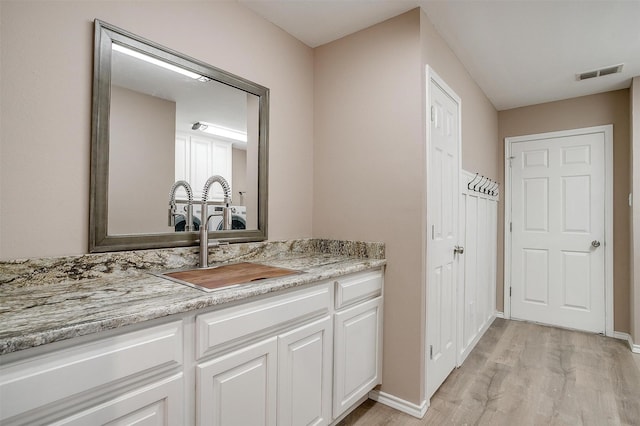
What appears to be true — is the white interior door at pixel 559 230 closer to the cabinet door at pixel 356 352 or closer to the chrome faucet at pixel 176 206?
the cabinet door at pixel 356 352

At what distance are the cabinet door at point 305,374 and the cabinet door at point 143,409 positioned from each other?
1.48 feet

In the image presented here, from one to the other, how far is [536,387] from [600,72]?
104 inches

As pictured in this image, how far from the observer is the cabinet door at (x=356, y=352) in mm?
1720

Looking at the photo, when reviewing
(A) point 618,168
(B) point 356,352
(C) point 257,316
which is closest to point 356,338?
(B) point 356,352

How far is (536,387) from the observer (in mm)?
2285

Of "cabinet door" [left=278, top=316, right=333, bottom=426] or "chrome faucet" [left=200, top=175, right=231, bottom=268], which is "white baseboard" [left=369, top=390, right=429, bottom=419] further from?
"chrome faucet" [left=200, top=175, right=231, bottom=268]

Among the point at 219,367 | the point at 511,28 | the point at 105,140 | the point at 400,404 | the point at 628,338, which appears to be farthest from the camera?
the point at 628,338

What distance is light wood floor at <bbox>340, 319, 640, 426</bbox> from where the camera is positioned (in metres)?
1.94

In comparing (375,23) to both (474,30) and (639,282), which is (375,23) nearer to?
(474,30)

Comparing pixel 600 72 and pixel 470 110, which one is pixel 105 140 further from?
pixel 600 72

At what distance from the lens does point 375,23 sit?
212 centimetres

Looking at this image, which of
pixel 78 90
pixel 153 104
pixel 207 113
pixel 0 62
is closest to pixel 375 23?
pixel 207 113

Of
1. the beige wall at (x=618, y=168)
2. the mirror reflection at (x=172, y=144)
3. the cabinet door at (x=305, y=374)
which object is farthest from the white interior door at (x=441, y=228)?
the beige wall at (x=618, y=168)

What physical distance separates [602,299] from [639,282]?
527mm
